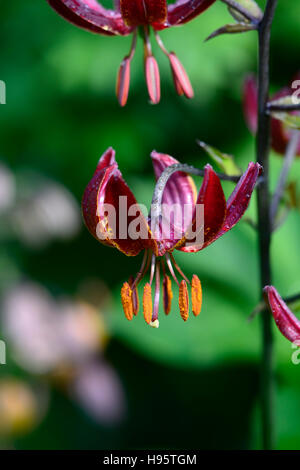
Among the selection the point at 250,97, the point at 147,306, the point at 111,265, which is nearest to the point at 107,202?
the point at 147,306

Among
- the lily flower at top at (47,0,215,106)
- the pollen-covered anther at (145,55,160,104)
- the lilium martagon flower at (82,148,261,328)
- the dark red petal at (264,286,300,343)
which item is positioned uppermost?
the lily flower at top at (47,0,215,106)

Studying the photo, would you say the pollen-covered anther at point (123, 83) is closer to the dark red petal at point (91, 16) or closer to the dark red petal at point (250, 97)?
the dark red petal at point (91, 16)

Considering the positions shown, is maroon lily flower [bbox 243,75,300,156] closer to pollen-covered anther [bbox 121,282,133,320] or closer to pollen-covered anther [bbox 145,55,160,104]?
pollen-covered anther [bbox 145,55,160,104]

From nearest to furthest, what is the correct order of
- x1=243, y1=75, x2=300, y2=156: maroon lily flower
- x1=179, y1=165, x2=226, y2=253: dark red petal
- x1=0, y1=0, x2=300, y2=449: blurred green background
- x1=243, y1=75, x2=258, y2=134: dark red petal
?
x1=179, y1=165, x2=226, y2=253: dark red petal → x1=243, y1=75, x2=300, y2=156: maroon lily flower → x1=243, y1=75, x2=258, y2=134: dark red petal → x1=0, y1=0, x2=300, y2=449: blurred green background

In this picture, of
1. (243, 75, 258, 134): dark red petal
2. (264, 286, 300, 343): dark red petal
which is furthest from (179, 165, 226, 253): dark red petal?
(243, 75, 258, 134): dark red petal

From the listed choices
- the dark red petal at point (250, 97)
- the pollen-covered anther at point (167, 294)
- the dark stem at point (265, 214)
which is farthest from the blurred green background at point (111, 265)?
the pollen-covered anther at point (167, 294)

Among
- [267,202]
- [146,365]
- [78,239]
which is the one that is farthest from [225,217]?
[78,239]
